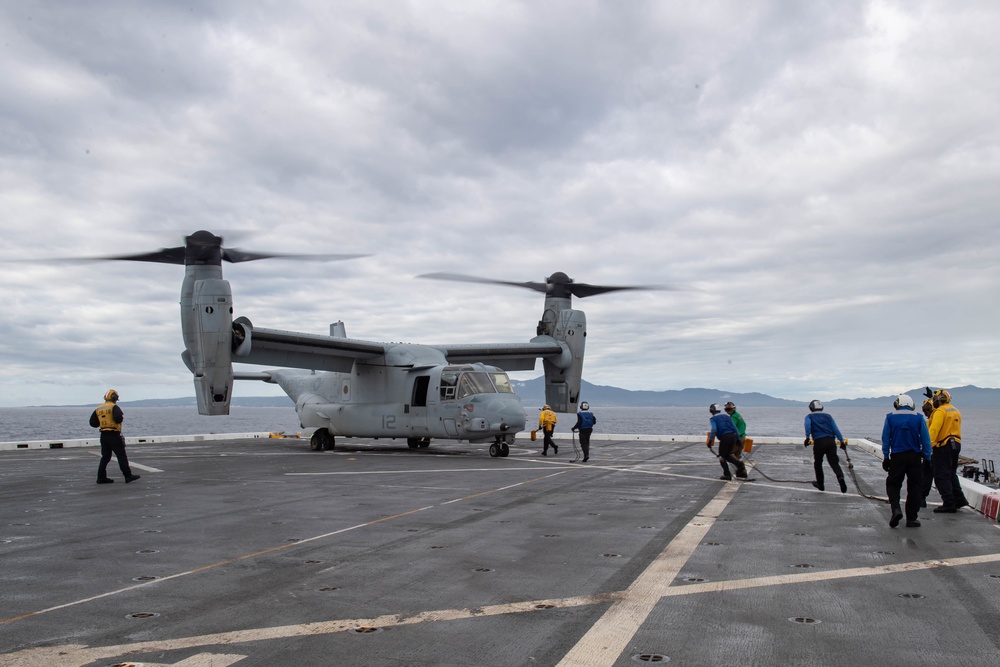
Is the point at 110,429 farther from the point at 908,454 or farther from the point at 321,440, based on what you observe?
the point at 908,454

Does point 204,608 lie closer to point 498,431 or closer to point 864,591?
point 864,591

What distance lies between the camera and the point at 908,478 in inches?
375

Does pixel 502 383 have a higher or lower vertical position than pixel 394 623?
higher

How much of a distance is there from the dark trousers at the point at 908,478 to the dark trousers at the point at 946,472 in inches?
68.8

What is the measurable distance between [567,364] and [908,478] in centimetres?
1892

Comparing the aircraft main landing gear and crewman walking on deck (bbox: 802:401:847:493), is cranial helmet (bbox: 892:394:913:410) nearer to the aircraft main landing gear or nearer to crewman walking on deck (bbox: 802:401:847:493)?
crewman walking on deck (bbox: 802:401:847:493)

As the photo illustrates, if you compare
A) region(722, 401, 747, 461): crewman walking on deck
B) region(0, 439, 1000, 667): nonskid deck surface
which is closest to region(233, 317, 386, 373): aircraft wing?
region(0, 439, 1000, 667): nonskid deck surface

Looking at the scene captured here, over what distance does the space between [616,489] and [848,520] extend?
455 centimetres

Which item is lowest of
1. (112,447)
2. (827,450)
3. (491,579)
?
(491,579)

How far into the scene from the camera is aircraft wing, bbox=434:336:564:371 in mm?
28109

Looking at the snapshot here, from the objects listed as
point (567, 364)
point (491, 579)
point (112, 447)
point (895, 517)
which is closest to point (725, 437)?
point (895, 517)

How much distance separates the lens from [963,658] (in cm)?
452

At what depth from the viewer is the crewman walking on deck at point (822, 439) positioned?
13281 mm

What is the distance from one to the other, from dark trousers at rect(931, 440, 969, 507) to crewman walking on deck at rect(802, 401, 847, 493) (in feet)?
6.63
